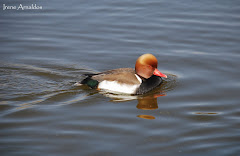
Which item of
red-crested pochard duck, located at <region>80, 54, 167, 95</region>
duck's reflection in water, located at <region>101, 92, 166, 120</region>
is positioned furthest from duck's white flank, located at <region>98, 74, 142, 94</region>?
duck's reflection in water, located at <region>101, 92, 166, 120</region>

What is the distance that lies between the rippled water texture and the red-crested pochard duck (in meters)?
0.19

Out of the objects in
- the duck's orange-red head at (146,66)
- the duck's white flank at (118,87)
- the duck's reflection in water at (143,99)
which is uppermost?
the duck's orange-red head at (146,66)

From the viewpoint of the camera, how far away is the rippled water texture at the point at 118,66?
18.7 ft

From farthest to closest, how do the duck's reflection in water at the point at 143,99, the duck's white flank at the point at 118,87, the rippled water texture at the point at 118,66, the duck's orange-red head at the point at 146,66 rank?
1. the duck's orange-red head at the point at 146,66
2. the duck's white flank at the point at 118,87
3. the duck's reflection in water at the point at 143,99
4. the rippled water texture at the point at 118,66

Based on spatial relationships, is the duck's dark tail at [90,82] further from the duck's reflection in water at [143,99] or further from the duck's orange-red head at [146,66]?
the duck's orange-red head at [146,66]

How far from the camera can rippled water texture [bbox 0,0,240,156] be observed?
5.71 meters

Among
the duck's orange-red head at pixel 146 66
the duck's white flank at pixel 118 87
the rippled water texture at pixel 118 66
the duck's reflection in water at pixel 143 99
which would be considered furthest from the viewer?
the duck's orange-red head at pixel 146 66

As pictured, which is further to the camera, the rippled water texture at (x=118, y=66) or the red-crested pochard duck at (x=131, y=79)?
the red-crested pochard duck at (x=131, y=79)

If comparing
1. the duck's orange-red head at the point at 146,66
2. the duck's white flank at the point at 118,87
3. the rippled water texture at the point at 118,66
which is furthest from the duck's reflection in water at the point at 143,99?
the duck's orange-red head at the point at 146,66

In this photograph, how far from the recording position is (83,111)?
268 inches

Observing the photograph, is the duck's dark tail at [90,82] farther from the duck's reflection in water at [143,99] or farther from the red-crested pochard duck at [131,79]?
the duck's reflection in water at [143,99]

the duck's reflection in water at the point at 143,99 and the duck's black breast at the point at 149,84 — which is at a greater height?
the duck's black breast at the point at 149,84

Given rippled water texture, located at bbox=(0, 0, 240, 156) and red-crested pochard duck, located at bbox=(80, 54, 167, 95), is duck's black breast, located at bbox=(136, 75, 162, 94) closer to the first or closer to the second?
red-crested pochard duck, located at bbox=(80, 54, 167, 95)

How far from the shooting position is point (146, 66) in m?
7.88
